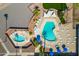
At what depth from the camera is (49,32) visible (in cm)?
144

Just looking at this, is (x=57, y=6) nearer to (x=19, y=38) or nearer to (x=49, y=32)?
(x=49, y=32)

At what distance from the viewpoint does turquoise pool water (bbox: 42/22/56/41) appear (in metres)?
1.44

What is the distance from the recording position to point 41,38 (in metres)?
1.44

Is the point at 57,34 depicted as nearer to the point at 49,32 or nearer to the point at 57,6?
the point at 49,32

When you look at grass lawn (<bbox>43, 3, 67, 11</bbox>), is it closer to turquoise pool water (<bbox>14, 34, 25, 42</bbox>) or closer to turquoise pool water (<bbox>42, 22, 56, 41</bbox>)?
turquoise pool water (<bbox>42, 22, 56, 41</bbox>)

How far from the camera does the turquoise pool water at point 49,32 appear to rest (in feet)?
4.73

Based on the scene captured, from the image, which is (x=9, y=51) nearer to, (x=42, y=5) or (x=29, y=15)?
(x=29, y=15)

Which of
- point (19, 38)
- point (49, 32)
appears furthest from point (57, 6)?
point (19, 38)

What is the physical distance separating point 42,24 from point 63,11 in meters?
0.17

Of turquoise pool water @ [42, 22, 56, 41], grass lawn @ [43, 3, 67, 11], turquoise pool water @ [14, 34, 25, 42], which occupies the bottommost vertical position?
turquoise pool water @ [14, 34, 25, 42]

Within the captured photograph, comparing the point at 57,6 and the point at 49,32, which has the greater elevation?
the point at 57,6

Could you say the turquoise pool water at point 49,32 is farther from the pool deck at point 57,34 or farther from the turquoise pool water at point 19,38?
the turquoise pool water at point 19,38

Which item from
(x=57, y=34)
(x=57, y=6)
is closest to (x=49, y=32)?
(x=57, y=34)

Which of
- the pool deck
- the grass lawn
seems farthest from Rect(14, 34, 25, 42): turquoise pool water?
the grass lawn
